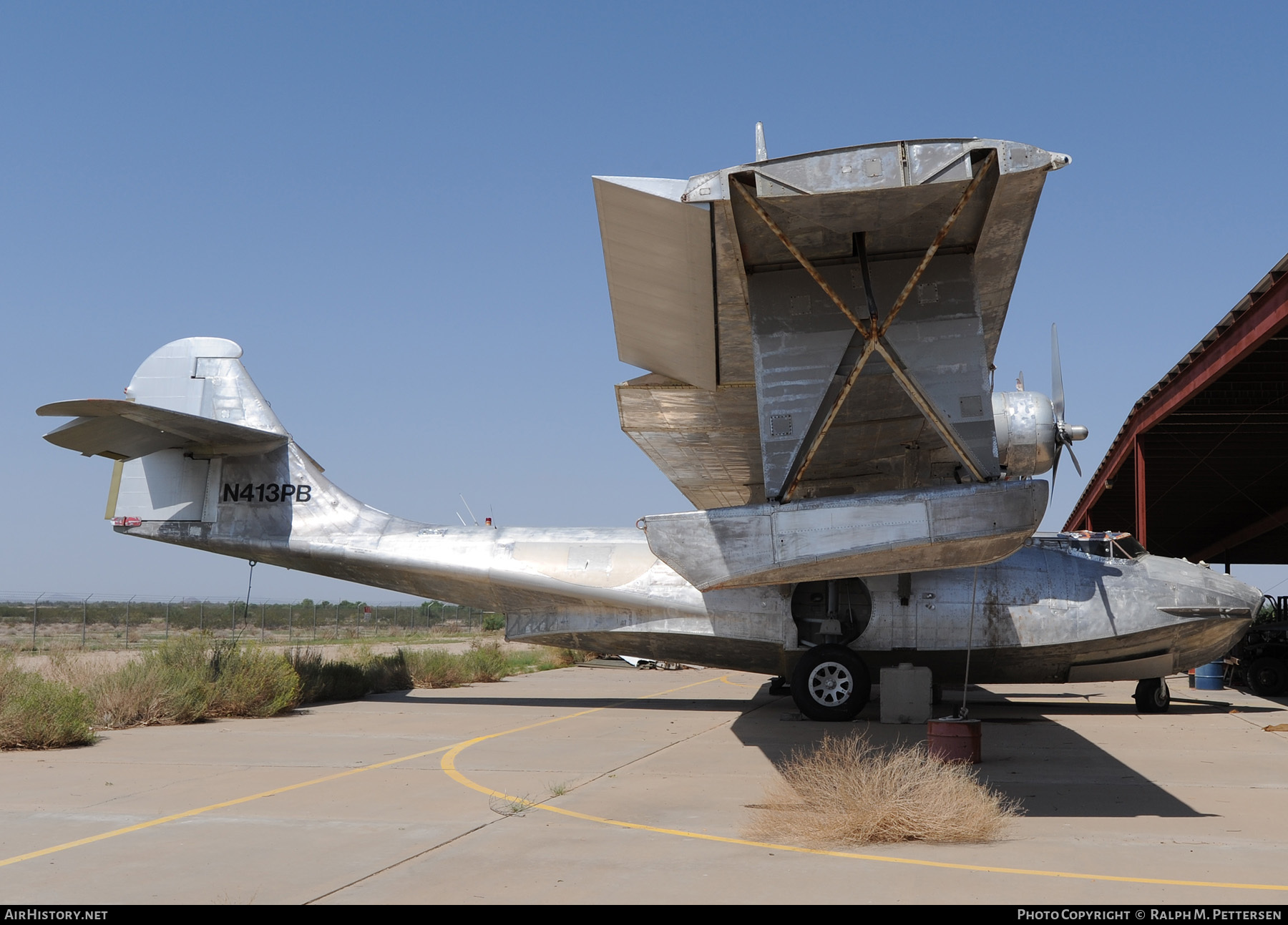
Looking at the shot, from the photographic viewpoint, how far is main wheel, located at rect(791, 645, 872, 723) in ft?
45.5

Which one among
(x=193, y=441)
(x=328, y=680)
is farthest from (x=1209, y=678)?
(x=193, y=441)

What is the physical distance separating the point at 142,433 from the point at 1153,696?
16926 millimetres

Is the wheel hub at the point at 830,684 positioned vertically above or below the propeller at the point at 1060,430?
below

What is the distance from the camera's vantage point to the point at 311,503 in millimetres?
16422

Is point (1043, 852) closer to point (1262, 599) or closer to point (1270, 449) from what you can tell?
point (1262, 599)

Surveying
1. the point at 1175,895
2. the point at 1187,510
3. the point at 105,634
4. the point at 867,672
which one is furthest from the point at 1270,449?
the point at 105,634

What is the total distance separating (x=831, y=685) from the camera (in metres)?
14.0

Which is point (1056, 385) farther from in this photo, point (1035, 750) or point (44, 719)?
point (44, 719)

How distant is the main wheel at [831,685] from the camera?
13.9 metres

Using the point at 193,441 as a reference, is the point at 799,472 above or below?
below

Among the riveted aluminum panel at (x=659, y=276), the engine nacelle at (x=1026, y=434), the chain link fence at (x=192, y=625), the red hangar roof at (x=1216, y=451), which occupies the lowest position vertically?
the chain link fence at (x=192, y=625)

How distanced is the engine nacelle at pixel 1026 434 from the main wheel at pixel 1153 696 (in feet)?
20.3

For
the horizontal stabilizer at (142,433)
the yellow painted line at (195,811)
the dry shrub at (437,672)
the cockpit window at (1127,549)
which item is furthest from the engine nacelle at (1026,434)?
the dry shrub at (437,672)

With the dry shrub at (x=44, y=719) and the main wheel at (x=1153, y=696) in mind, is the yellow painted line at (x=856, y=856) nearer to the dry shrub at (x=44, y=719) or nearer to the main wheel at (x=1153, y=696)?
the dry shrub at (x=44, y=719)
